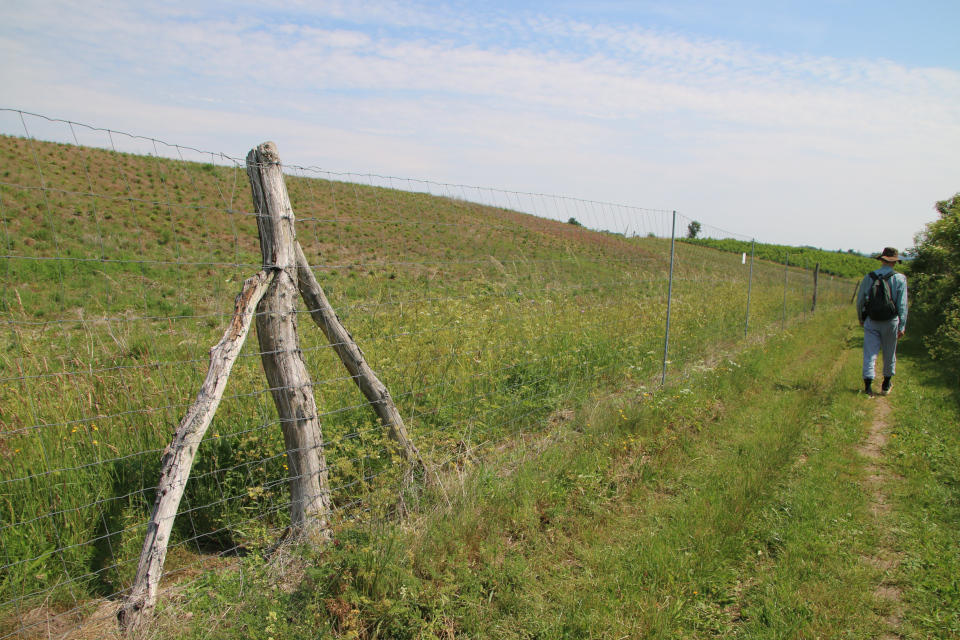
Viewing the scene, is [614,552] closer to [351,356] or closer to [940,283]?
[351,356]

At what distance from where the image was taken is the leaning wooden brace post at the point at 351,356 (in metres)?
3.19

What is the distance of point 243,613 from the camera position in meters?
2.42

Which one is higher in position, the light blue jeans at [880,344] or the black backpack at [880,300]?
the black backpack at [880,300]

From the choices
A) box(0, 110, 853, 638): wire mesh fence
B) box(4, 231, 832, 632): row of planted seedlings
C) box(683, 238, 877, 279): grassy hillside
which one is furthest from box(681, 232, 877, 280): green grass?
box(4, 231, 832, 632): row of planted seedlings

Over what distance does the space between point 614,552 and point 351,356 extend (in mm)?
2040

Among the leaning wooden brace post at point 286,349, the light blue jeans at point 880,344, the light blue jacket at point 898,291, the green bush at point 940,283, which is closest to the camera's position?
the leaning wooden brace post at point 286,349

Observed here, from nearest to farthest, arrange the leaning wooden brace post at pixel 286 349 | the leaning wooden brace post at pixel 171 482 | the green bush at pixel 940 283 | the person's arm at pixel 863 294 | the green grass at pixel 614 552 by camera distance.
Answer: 1. the leaning wooden brace post at pixel 171 482
2. the green grass at pixel 614 552
3. the leaning wooden brace post at pixel 286 349
4. the person's arm at pixel 863 294
5. the green bush at pixel 940 283

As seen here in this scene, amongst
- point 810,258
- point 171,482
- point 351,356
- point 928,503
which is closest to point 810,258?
point 810,258

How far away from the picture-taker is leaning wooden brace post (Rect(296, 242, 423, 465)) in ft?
10.5

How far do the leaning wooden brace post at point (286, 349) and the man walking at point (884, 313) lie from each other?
7662 mm

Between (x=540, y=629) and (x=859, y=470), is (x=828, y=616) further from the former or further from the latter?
(x=859, y=470)

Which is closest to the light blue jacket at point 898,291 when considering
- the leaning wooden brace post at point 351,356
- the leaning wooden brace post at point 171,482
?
the leaning wooden brace post at point 351,356

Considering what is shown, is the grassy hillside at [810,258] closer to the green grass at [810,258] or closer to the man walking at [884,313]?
the green grass at [810,258]

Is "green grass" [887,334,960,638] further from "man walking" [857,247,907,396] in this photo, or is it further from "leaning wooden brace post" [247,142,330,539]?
"leaning wooden brace post" [247,142,330,539]
